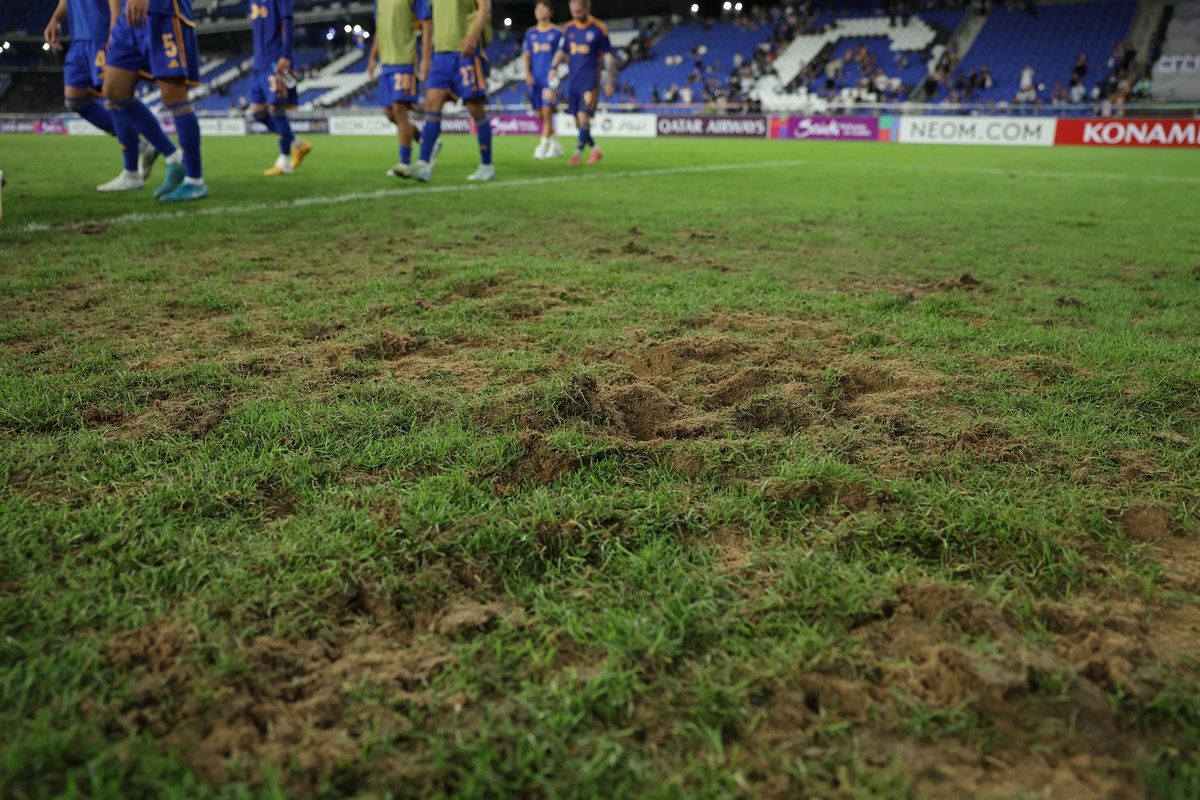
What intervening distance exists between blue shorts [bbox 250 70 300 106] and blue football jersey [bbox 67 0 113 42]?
2.09m

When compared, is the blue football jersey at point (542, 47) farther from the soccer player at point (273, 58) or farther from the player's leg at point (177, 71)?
the player's leg at point (177, 71)

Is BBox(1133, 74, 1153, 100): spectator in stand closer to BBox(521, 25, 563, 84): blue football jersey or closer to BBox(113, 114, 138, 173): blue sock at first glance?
BBox(521, 25, 563, 84): blue football jersey

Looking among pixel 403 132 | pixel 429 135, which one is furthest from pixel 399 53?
pixel 429 135

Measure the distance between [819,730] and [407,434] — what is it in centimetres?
131

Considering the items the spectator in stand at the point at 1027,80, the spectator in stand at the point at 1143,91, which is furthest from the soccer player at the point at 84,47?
the spectator in stand at the point at 1027,80

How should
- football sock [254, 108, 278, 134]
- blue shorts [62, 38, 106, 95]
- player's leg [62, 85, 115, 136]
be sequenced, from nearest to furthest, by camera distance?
blue shorts [62, 38, 106, 95]
player's leg [62, 85, 115, 136]
football sock [254, 108, 278, 134]

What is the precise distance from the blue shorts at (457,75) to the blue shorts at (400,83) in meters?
0.25

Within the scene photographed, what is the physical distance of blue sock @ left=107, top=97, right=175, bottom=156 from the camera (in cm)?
611

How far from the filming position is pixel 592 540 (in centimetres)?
155

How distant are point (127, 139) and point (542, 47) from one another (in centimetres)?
712

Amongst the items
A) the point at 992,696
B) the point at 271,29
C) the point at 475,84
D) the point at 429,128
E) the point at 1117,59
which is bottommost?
the point at 992,696

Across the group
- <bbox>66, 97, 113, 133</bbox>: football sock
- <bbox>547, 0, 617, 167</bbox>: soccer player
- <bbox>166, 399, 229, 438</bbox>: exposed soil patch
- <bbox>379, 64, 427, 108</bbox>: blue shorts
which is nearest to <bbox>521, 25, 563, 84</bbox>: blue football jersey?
<bbox>547, 0, 617, 167</bbox>: soccer player

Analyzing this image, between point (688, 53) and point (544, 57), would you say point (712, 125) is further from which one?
point (688, 53)

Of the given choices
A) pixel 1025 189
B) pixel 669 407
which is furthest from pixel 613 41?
pixel 669 407
